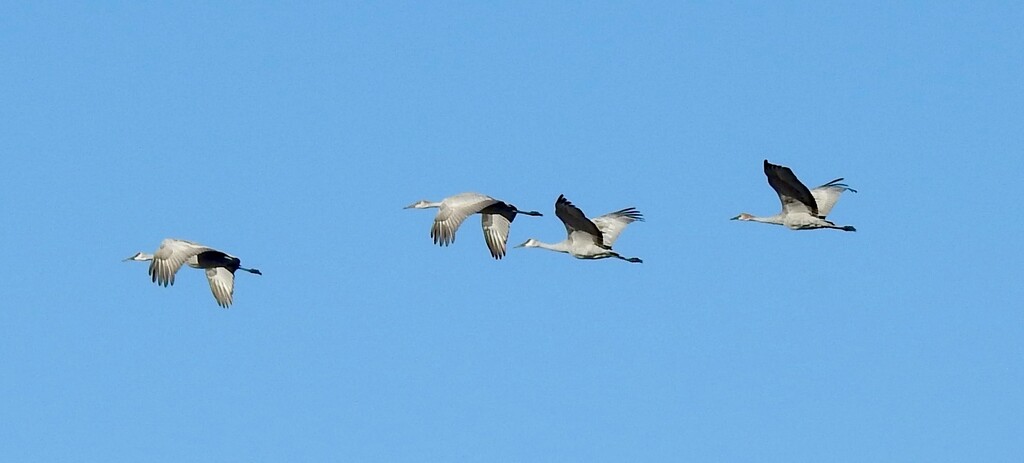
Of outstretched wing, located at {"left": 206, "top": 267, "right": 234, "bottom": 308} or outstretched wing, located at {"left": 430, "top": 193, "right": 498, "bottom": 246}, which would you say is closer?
outstretched wing, located at {"left": 430, "top": 193, "right": 498, "bottom": 246}

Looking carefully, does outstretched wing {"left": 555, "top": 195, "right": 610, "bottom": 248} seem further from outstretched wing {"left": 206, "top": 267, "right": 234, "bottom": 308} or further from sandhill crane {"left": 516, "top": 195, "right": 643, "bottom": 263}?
outstretched wing {"left": 206, "top": 267, "right": 234, "bottom": 308}

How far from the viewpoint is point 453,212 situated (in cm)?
3641

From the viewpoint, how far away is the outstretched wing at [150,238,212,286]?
3519cm

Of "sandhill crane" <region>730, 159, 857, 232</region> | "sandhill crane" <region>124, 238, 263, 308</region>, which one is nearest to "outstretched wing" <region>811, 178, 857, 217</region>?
"sandhill crane" <region>730, 159, 857, 232</region>

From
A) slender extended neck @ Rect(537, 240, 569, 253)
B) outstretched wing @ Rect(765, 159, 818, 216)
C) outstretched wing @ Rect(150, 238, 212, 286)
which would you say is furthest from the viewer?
slender extended neck @ Rect(537, 240, 569, 253)

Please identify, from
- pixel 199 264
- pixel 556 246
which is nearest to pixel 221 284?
pixel 199 264

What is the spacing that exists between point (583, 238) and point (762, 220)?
10.3 feet

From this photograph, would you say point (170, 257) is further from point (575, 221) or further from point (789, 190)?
point (789, 190)

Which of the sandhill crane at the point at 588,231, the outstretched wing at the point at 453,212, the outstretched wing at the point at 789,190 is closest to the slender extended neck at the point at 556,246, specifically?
the sandhill crane at the point at 588,231

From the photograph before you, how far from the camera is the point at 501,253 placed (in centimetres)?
3847

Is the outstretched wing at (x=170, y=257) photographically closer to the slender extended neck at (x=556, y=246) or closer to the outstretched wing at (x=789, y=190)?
the slender extended neck at (x=556, y=246)

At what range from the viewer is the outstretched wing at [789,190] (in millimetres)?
34031

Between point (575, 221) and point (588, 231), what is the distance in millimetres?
579

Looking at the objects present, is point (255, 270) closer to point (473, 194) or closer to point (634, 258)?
point (473, 194)
